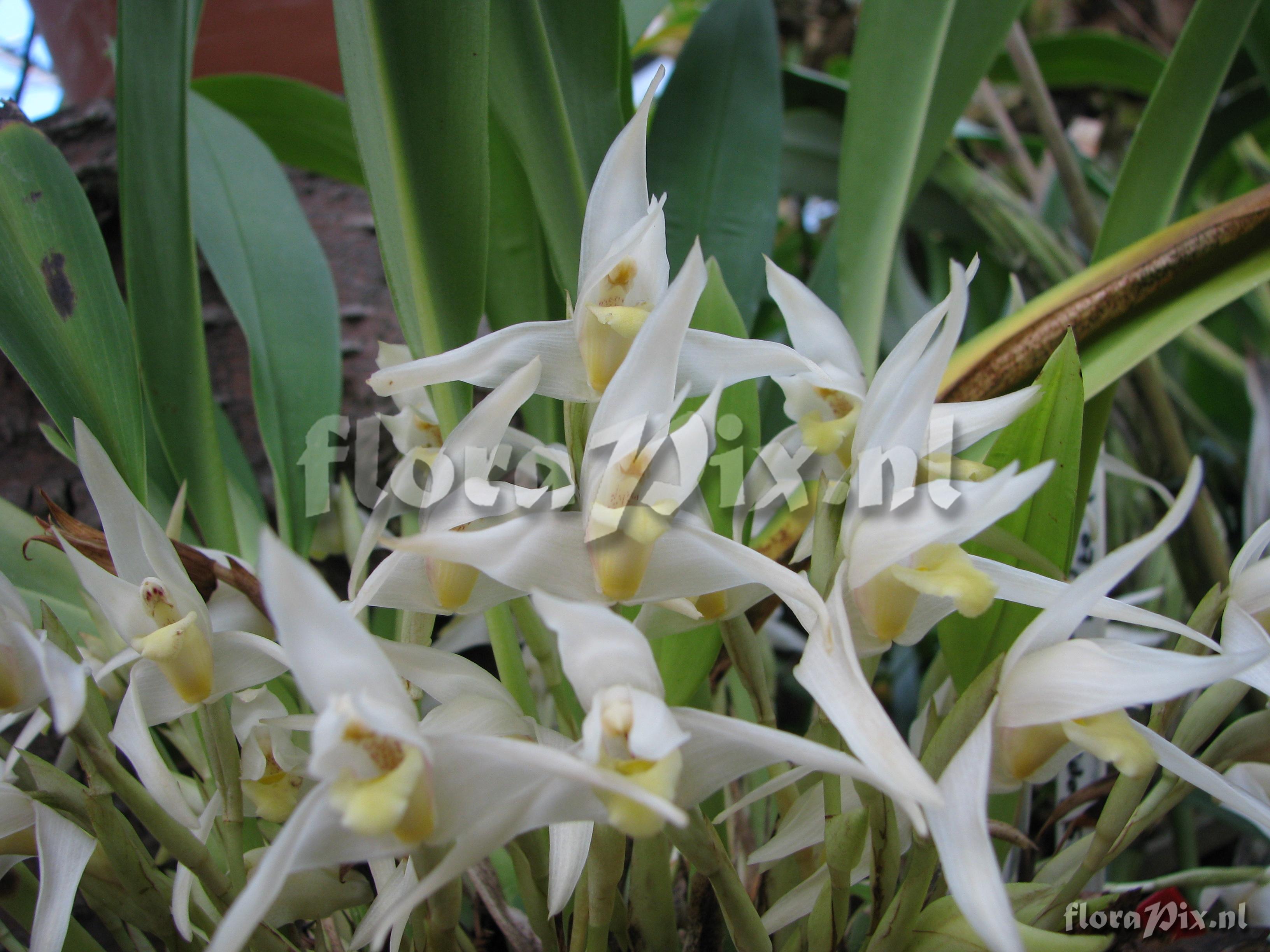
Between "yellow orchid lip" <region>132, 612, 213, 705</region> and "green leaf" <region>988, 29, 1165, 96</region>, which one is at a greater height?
"green leaf" <region>988, 29, 1165, 96</region>

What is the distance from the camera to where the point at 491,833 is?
26 centimetres

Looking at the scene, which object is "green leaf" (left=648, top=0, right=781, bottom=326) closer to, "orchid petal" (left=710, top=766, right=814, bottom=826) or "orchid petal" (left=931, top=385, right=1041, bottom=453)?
"orchid petal" (left=931, top=385, right=1041, bottom=453)

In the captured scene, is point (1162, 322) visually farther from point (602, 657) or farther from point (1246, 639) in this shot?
point (602, 657)

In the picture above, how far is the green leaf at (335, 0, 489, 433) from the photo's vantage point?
431 millimetres

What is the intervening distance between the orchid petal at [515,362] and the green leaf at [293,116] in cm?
58

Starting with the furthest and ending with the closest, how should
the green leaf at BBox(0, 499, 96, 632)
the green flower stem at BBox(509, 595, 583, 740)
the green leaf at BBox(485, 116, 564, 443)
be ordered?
the green leaf at BBox(485, 116, 564, 443), the green leaf at BBox(0, 499, 96, 632), the green flower stem at BBox(509, 595, 583, 740)

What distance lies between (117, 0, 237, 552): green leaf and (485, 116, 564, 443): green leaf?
218 mm

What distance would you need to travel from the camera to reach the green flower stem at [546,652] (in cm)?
44

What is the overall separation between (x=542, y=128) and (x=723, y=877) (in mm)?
461

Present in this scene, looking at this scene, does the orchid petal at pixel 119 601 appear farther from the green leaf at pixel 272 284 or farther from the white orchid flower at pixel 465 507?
the green leaf at pixel 272 284

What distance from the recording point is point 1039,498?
44cm

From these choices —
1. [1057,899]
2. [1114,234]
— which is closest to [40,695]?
[1057,899]

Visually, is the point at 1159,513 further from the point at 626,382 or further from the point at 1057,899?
the point at 626,382

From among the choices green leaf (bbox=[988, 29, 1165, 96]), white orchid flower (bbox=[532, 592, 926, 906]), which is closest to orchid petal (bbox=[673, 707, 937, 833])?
white orchid flower (bbox=[532, 592, 926, 906])
